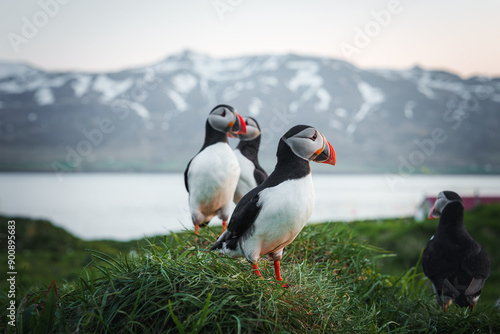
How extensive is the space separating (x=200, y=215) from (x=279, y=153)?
1722 millimetres

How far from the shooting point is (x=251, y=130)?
4477 mm

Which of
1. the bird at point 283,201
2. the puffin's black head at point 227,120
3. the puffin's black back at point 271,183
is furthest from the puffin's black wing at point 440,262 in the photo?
the puffin's black head at point 227,120

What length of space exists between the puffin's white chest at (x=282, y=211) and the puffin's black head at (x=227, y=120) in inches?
50.6

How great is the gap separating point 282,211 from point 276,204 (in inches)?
2.5

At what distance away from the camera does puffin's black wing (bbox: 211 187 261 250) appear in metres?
2.72

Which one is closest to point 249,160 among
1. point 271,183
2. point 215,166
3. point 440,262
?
point 215,166

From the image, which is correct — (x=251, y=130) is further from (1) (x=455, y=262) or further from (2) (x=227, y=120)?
(1) (x=455, y=262)

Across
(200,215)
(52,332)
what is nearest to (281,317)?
(52,332)

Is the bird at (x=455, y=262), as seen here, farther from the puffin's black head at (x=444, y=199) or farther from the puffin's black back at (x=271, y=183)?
the puffin's black back at (x=271, y=183)

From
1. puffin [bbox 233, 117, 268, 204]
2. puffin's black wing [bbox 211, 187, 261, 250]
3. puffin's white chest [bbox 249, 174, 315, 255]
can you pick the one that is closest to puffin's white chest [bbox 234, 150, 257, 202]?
puffin [bbox 233, 117, 268, 204]

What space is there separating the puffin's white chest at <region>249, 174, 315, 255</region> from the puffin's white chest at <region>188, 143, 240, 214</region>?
1.26m

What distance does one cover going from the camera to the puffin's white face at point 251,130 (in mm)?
4469

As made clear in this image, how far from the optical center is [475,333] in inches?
130

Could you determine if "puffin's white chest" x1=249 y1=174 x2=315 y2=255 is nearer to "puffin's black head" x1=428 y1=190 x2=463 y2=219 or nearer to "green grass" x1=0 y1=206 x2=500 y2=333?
"green grass" x1=0 y1=206 x2=500 y2=333
